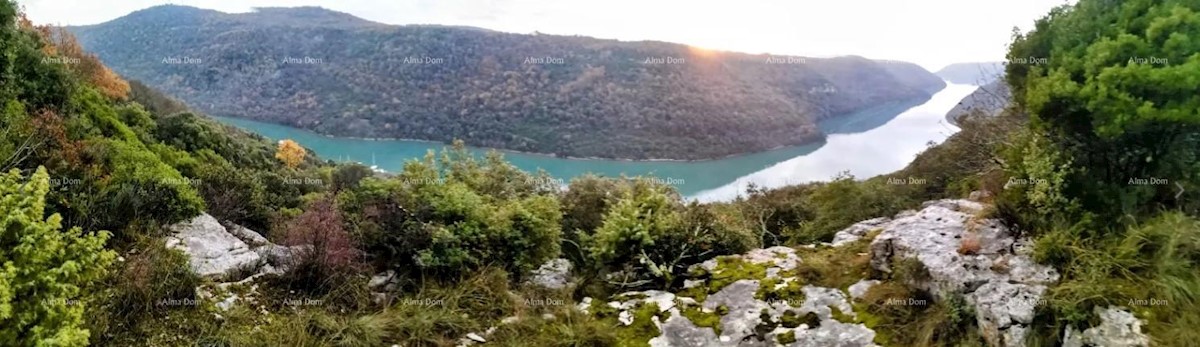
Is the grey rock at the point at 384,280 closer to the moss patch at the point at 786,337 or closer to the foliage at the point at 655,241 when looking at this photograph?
the foliage at the point at 655,241

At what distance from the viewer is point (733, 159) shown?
65.1 meters

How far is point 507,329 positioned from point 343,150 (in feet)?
235

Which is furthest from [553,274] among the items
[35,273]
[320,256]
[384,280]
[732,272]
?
[35,273]

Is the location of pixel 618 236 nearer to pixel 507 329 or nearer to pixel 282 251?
pixel 507 329

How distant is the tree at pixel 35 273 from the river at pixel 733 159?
44968 mm

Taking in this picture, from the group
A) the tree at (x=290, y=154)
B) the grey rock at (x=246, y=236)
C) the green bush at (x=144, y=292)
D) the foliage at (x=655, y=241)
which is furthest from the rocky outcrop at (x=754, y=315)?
the tree at (x=290, y=154)

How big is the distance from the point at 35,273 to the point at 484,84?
3136 inches

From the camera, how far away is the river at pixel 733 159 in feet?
182

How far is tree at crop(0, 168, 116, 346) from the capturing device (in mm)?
2652

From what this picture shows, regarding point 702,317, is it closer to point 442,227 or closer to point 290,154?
point 442,227

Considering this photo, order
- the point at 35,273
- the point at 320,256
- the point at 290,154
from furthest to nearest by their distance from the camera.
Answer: the point at 290,154 → the point at 320,256 → the point at 35,273

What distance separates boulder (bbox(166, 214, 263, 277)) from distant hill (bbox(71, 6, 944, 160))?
5763cm

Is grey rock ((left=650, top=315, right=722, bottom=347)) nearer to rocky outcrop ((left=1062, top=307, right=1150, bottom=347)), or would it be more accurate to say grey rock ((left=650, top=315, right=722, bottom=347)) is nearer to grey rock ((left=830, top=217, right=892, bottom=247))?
rocky outcrop ((left=1062, top=307, right=1150, bottom=347))

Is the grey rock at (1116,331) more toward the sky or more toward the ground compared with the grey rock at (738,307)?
more toward the sky
